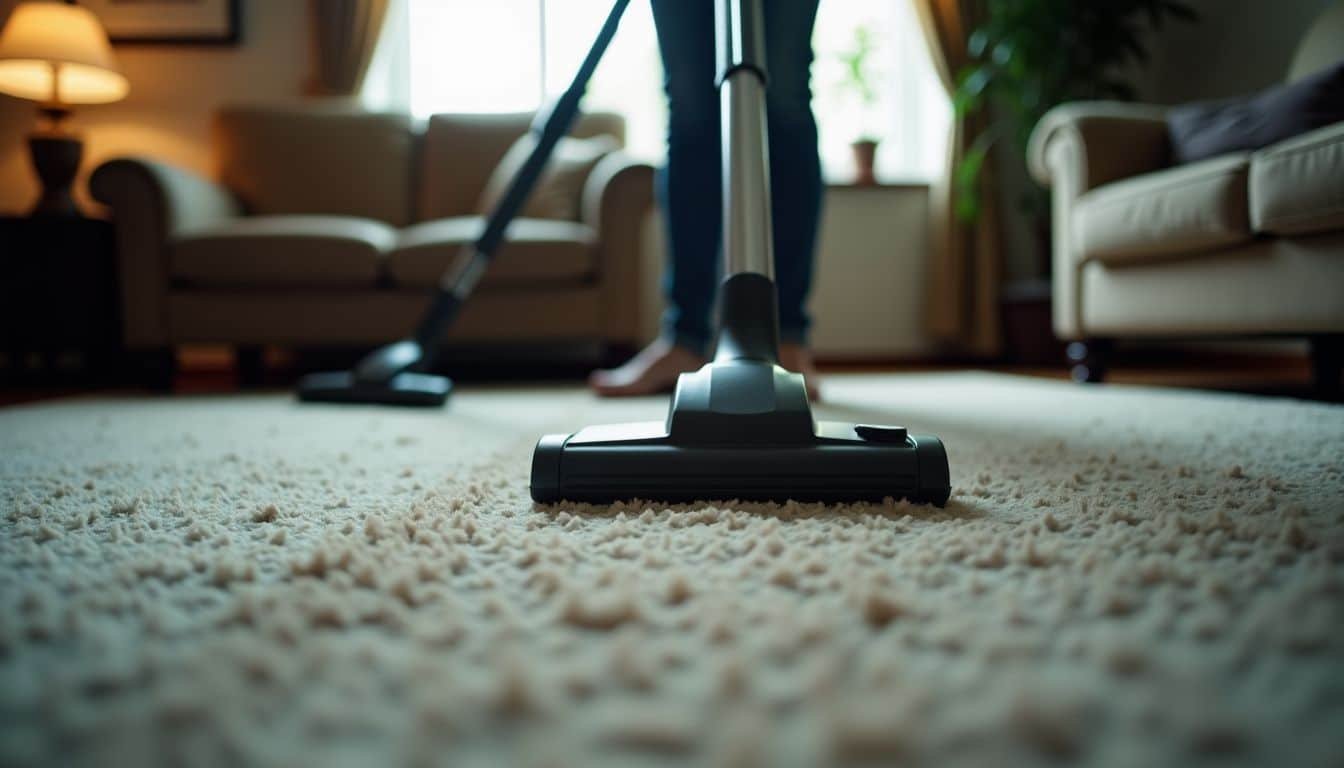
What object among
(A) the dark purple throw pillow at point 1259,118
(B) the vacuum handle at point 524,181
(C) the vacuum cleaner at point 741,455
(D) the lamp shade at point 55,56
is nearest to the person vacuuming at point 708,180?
(B) the vacuum handle at point 524,181

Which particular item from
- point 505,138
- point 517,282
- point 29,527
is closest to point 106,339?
point 517,282

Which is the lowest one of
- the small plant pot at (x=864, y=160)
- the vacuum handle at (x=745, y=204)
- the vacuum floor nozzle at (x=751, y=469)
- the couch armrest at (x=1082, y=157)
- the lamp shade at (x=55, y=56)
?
the vacuum floor nozzle at (x=751, y=469)

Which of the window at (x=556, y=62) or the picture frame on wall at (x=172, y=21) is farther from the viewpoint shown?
the window at (x=556, y=62)

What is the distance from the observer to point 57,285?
1.86 metres

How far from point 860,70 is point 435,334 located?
2053 mm

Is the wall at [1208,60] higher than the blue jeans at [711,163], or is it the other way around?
the wall at [1208,60]

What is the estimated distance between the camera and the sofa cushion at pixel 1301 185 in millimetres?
1048

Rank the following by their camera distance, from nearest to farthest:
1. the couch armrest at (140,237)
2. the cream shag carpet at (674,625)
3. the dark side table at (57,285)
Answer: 1. the cream shag carpet at (674,625)
2. the couch armrest at (140,237)
3. the dark side table at (57,285)

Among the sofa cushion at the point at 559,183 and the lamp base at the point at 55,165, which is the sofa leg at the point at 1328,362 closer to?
the sofa cushion at the point at 559,183

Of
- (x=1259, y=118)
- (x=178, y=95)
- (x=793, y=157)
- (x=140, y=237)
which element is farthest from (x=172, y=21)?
(x=1259, y=118)

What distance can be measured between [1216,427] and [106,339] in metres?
2.29

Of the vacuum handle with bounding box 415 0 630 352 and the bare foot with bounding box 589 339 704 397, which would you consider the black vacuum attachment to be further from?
the bare foot with bounding box 589 339 704 397

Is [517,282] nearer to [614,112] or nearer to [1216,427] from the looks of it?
[614,112]

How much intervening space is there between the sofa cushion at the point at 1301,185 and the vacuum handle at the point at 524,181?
3.23 feet
